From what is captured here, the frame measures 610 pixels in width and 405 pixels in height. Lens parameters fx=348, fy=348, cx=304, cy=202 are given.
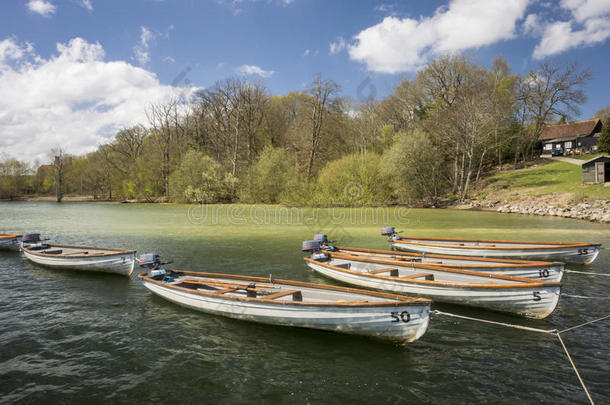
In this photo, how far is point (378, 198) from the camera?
49062 millimetres

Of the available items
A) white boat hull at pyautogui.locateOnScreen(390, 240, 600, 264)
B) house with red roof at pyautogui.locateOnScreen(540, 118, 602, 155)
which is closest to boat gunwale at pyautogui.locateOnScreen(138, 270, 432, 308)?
white boat hull at pyautogui.locateOnScreen(390, 240, 600, 264)

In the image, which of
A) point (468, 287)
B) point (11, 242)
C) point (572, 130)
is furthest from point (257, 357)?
point (572, 130)

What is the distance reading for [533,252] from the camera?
1616 cm

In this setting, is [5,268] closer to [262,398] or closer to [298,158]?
[262,398]

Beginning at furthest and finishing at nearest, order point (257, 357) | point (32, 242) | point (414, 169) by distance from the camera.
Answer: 1. point (414, 169)
2. point (32, 242)
3. point (257, 357)

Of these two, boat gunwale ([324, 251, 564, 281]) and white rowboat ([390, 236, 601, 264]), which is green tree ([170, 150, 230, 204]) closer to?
white rowboat ([390, 236, 601, 264])

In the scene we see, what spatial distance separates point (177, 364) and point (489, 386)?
6421 millimetres

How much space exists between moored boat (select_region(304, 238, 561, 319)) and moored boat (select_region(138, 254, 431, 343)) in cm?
263

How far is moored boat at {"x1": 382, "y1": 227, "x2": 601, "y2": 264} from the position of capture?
15.4 meters

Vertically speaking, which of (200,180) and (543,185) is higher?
(200,180)

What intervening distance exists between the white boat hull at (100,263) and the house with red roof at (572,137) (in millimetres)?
80589

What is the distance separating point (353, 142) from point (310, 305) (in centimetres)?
5585

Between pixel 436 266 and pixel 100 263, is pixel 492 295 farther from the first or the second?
pixel 100 263

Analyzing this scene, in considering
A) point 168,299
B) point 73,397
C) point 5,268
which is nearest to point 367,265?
point 168,299
